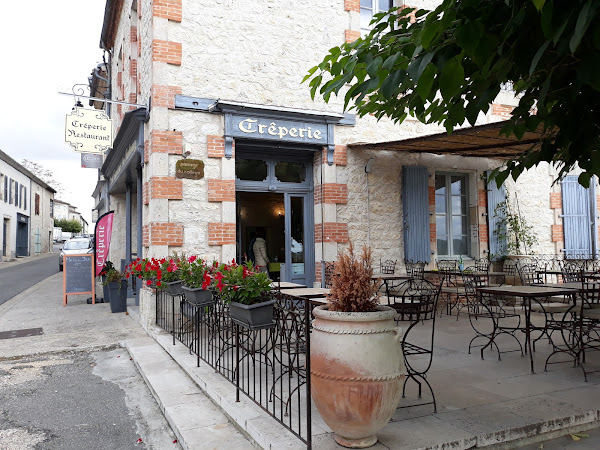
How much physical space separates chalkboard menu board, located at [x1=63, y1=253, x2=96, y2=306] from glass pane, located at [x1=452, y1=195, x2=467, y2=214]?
8.08 meters

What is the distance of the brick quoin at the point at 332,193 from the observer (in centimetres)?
802

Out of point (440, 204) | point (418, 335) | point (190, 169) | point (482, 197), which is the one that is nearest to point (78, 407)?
point (190, 169)

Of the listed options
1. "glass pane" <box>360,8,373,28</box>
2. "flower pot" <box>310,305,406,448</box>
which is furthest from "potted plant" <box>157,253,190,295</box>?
"glass pane" <box>360,8,373,28</box>

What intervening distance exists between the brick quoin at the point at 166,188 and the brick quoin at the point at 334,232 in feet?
8.37

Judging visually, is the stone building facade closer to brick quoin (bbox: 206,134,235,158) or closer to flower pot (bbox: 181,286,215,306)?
brick quoin (bbox: 206,134,235,158)

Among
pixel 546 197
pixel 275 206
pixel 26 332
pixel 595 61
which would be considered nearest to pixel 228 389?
pixel 595 61

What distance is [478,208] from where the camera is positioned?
9.23 m

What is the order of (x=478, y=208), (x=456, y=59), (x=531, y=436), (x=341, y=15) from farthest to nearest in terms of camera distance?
(x=478, y=208)
(x=341, y=15)
(x=531, y=436)
(x=456, y=59)

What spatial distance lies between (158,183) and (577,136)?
220 inches

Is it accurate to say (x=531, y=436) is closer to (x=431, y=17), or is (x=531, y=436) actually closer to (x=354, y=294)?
(x=354, y=294)

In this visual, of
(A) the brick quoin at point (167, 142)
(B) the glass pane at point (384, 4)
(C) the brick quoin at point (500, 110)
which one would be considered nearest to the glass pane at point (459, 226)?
(C) the brick quoin at point (500, 110)

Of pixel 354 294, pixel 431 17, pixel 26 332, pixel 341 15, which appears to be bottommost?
pixel 26 332

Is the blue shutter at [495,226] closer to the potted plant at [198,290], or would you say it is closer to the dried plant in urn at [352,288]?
the potted plant at [198,290]

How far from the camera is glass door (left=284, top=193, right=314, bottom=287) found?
27.0ft
